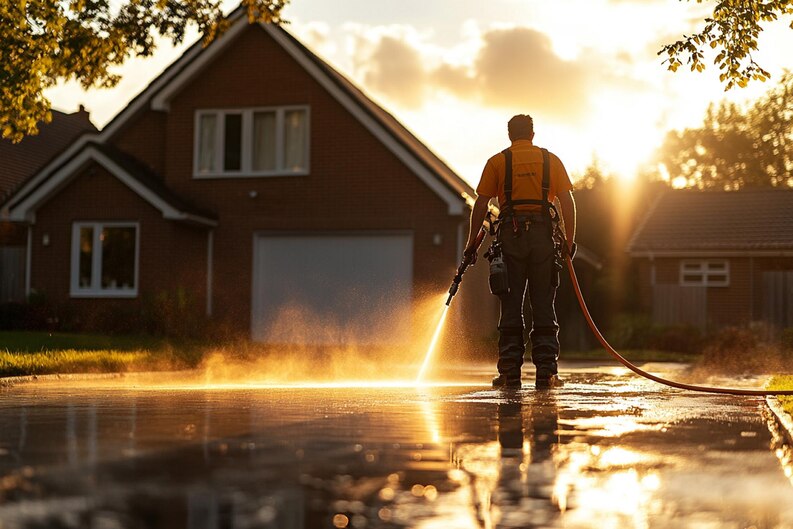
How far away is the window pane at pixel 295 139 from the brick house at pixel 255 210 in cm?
3

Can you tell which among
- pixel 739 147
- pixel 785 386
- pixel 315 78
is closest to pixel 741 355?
pixel 315 78

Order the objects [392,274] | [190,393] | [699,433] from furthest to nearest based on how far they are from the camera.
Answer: [392,274] → [190,393] → [699,433]

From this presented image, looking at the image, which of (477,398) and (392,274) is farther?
(392,274)

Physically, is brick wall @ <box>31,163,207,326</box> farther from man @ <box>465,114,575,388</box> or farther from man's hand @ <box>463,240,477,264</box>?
man @ <box>465,114,575,388</box>

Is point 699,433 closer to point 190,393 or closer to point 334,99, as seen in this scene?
point 190,393

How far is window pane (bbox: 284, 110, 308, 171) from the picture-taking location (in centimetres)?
2628

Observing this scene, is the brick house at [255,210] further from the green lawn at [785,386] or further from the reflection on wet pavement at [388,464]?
the reflection on wet pavement at [388,464]

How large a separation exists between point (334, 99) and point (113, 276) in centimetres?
607

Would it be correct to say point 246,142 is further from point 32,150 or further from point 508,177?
point 508,177

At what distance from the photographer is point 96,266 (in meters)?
26.5

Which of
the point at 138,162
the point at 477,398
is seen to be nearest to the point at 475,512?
the point at 477,398

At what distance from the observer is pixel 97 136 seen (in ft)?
91.6

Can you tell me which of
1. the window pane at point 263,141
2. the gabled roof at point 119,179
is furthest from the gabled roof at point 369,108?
the gabled roof at point 119,179

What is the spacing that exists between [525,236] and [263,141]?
1683 cm
